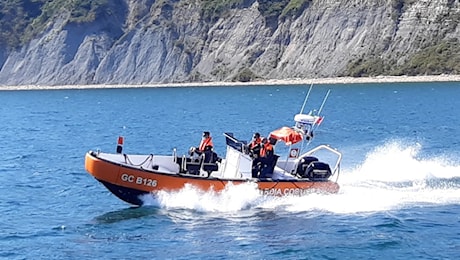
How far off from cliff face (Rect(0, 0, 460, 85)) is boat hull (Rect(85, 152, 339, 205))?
84.3m

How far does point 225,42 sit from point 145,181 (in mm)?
98985

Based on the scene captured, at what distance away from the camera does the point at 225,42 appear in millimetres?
120375

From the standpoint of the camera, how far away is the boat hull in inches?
875

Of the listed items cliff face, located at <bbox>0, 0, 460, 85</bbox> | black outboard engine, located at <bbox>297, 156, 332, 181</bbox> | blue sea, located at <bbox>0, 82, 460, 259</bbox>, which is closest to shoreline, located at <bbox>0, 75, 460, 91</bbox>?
cliff face, located at <bbox>0, 0, 460, 85</bbox>

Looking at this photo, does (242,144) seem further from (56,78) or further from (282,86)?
(56,78)

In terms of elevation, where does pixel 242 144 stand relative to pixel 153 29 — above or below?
below

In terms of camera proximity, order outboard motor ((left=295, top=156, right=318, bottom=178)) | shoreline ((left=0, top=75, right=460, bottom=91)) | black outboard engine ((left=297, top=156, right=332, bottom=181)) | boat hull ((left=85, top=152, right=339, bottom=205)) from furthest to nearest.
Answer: shoreline ((left=0, top=75, right=460, bottom=91)) < outboard motor ((left=295, top=156, right=318, bottom=178)) < black outboard engine ((left=297, top=156, right=332, bottom=181)) < boat hull ((left=85, top=152, right=339, bottom=205))

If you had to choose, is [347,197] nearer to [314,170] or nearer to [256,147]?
[314,170]

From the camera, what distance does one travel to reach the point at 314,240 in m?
19.0

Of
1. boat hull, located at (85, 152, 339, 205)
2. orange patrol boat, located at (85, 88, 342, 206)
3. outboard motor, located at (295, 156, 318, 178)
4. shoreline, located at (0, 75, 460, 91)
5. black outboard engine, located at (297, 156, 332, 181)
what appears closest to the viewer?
boat hull, located at (85, 152, 339, 205)

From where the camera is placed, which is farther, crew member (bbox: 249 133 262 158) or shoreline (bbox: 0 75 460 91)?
shoreline (bbox: 0 75 460 91)

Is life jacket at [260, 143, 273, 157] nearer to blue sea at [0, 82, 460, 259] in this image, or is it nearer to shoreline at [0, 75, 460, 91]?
blue sea at [0, 82, 460, 259]

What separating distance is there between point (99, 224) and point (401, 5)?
91492mm

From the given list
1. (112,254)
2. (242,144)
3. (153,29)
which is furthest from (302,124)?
(153,29)
